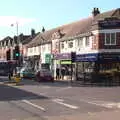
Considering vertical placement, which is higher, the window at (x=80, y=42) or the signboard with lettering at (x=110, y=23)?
the signboard with lettering at (x=110, y=23)

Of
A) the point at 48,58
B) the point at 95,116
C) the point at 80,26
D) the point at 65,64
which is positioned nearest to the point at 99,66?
the point at 65,64

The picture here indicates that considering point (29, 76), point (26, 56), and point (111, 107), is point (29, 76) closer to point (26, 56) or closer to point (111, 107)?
point (26, 56)

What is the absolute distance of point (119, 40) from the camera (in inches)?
2265

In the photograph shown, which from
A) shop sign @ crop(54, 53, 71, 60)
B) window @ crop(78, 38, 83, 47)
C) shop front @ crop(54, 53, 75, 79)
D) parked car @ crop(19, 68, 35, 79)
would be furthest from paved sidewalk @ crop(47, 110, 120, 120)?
shop sign @ crop(54, 53, 71, 60)

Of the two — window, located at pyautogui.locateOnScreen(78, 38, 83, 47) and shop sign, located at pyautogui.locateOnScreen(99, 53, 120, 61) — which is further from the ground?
window, located at pyautogui.locateOnScreen(78, 38, 83, 47)

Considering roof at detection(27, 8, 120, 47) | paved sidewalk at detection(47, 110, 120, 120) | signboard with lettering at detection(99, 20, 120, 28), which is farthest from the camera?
roof at detection(27, 8, 120, 47)

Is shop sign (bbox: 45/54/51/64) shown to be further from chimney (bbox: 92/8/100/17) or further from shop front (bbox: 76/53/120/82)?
shop front (bbox: 76/53/120/82)

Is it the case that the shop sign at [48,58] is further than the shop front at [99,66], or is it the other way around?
the shop sign at [48,58]

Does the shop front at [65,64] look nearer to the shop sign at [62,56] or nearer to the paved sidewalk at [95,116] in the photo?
the shop sign at [62,56]

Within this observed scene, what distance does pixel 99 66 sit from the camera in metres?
58.2

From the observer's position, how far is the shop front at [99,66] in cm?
A: 5367

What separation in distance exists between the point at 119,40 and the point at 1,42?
279 feet

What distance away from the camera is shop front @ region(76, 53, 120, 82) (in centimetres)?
5367

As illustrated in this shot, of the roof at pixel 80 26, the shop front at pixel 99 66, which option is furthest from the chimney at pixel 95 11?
the shop front at pixel 99 66
